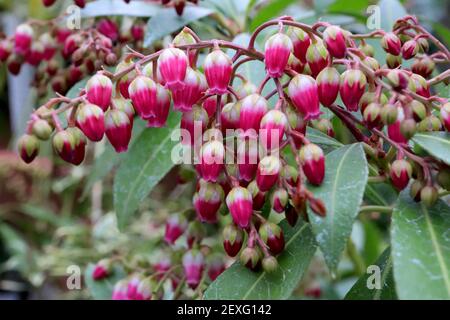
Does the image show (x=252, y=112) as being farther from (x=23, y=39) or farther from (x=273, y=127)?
(x=23, y=39)

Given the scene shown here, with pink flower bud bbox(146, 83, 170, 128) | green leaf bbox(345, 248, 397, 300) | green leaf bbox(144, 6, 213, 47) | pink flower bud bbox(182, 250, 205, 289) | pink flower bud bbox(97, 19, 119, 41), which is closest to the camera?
pink flower bud bbox(146, 83, 170, 128)

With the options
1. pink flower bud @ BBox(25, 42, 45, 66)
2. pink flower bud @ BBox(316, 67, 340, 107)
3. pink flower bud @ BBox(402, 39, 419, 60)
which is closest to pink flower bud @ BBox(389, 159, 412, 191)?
pink flower bud @ BBox(316, 67, 340, 107)

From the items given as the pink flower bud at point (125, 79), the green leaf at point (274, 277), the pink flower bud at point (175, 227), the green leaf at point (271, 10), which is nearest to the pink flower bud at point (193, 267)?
the pink flower bud at point (175, 227)

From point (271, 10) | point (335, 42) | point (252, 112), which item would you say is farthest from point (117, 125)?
point (271, 10)

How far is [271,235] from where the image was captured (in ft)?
2.37

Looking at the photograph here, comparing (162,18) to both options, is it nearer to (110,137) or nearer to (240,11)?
(240,11)

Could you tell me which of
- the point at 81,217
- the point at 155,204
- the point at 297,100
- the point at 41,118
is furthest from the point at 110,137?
the point at 81,217

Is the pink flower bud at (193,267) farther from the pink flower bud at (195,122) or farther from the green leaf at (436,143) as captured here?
the green leaf at (436,143)

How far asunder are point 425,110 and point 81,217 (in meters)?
2.07

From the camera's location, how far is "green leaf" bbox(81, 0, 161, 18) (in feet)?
3.83

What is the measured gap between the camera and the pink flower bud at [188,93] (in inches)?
28.0

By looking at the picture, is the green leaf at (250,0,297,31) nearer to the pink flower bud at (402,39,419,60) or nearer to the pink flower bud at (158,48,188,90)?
the pink flower bud at (402,39,419,60)

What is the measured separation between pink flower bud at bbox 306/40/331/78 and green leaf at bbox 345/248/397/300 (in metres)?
0.29

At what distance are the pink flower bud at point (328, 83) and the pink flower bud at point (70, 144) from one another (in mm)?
273
